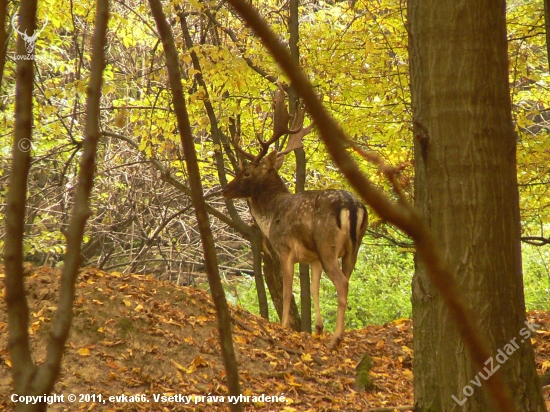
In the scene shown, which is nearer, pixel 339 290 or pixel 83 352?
pixel 83 352

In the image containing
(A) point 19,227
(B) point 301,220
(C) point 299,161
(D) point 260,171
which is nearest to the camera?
(A) point 19,227

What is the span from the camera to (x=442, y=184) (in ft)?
11.0

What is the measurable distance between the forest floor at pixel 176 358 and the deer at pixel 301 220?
0.83 m

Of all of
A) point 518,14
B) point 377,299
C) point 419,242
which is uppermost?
point 518,14

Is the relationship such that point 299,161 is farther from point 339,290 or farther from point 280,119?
point 339,290

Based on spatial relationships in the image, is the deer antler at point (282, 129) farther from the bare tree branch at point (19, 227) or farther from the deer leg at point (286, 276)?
the bare tree branch at point (19, 227)

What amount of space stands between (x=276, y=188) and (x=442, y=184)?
19.1 ft

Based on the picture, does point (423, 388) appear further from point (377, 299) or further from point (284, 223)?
point (377, 299)

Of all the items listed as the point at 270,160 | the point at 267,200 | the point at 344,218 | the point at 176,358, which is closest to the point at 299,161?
the point at 270,160

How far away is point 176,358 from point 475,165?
3.61 meters

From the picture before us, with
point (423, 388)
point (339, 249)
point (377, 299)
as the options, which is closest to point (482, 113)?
point (423, 388)

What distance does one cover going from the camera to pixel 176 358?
19.9 feet

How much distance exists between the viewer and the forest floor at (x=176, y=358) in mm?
5461

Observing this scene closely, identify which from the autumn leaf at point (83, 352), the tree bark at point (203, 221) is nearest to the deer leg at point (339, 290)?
the autumn leaf at point (83, 352)
